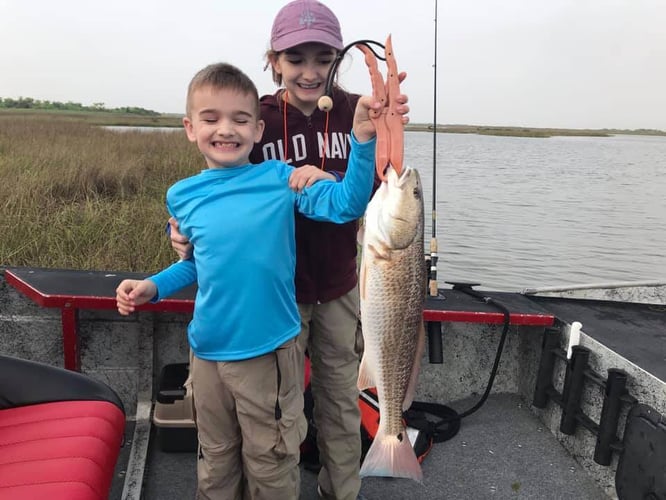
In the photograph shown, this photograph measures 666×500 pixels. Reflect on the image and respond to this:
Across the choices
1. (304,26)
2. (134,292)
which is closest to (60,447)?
(134,292)

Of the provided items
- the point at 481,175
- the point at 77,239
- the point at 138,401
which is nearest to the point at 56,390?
the point at 138,401

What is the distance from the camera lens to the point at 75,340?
3295mm

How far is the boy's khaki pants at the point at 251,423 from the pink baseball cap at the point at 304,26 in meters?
1.19

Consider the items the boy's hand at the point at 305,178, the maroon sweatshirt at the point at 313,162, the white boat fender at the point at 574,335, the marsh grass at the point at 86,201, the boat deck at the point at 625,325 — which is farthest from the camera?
the marsh grass at the point at 86,201

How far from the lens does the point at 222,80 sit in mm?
2135

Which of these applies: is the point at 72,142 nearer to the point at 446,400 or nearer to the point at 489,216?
the point at 489,216

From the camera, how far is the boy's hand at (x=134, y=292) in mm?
2205

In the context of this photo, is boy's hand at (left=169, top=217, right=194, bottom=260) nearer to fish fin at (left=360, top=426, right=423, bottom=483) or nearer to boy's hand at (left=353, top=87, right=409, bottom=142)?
boy's hand at (left=353, top=87, right=409, bottom=142)

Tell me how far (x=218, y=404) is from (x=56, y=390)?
2.74 feet

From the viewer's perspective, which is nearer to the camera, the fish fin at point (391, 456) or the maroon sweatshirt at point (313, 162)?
the fish fin at point (391, 456)

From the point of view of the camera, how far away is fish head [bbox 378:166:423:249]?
190 cm

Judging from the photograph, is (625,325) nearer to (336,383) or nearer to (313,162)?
(336,383)

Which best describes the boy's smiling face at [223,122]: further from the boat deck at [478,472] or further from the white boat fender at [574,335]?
the white boat fender at [574,335]

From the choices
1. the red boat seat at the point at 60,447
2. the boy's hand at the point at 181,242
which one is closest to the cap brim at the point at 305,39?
the boy's hand at the point at 181,242
